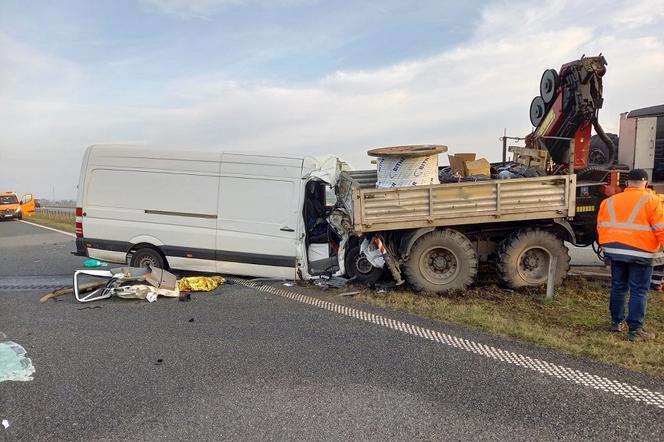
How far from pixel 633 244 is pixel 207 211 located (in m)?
5.76

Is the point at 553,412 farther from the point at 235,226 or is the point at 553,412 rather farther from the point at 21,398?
the point at 235,226

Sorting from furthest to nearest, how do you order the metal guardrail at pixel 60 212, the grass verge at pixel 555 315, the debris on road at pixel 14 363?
1. the metal guardrail at pixel 60 212
2. the grass verge at pixel 555 315
3. the debris on road at pixel 14 363

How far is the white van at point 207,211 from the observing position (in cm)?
738

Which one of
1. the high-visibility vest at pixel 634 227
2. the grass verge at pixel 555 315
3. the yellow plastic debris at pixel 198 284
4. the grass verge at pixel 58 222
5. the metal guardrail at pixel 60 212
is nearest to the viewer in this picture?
the grass verge at pixel 555 315

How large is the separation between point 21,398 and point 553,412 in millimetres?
3842

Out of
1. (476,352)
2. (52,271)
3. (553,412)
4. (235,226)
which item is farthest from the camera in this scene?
(52,271)

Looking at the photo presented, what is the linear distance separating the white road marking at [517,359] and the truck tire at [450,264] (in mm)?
1463

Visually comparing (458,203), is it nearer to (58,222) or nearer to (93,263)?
(93,263)

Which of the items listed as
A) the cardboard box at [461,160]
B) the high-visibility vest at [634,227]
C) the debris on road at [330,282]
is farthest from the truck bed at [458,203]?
the high-visibility vest at [634,227]

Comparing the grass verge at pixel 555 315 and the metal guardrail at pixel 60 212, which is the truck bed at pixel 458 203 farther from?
the metal guardrail at pixel 60 212

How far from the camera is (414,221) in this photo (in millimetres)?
6871

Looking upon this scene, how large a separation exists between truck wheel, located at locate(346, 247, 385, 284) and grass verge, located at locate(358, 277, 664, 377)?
41cm

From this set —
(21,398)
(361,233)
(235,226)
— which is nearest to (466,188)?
(361,233)

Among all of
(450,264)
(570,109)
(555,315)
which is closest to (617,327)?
(555,315)
